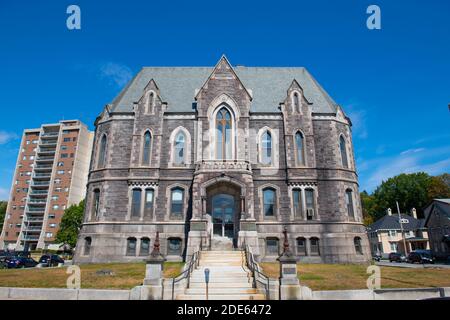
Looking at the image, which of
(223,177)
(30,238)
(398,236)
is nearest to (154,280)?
(223,177)

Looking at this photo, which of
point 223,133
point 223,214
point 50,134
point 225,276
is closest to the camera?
point 225,276

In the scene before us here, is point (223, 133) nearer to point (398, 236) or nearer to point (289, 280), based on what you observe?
point (289, 280)

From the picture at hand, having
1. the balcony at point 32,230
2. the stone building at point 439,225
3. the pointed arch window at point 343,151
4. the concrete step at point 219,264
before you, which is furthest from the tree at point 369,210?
the balcony at point 32,230

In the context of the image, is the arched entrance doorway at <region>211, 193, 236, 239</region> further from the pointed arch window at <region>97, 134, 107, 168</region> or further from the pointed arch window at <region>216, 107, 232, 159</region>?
the pointed arch window at <region>97, 134, 107, 168</region>

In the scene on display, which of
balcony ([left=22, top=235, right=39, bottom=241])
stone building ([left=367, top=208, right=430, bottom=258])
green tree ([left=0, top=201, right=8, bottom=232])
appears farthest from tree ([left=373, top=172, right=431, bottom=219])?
green tree ([left=0, top=201, right=8, bottom=232])

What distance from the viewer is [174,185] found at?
27.2 metres

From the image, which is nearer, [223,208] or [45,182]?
[223,208]

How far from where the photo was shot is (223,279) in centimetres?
1619

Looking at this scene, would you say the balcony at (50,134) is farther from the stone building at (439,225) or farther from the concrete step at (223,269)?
the stone building at (439,225)

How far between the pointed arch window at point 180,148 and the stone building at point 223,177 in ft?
0.30

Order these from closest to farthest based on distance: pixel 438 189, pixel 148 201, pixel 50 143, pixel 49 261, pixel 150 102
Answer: pixel 148 201
pixel 150 102
pixel 49 261
pixel 438 189
pixel 50 143

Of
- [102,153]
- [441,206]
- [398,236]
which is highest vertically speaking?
[102,153]

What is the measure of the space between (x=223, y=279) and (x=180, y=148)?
1483 cm

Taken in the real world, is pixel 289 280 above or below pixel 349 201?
below
